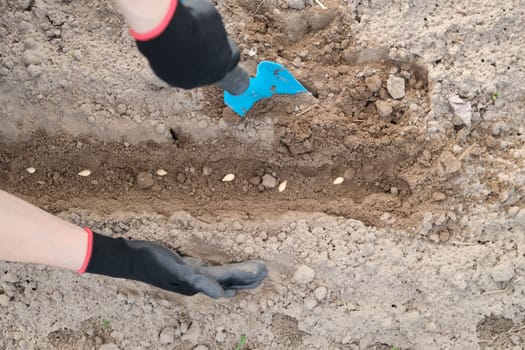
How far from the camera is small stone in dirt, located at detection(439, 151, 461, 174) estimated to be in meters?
1.83

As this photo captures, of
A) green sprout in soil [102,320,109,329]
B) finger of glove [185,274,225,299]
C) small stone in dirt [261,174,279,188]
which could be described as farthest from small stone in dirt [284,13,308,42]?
green sprout in soil [102,320,109,329]

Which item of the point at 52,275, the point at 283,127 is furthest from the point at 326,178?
the point at 52,275

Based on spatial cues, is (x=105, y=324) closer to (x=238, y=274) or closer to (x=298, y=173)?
(x=238, y=274)

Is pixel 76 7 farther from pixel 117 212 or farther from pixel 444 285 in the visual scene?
pixel 444 285

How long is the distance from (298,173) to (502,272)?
724mm

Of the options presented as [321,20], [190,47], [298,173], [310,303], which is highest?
[190,47]

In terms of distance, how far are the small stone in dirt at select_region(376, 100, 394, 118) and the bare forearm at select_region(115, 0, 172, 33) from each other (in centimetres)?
88

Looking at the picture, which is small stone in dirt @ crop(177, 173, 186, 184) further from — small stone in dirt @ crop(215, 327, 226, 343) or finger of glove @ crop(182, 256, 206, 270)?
small stone in dirt @ crop(215, 327, 226, 343)

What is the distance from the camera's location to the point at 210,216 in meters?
1.94

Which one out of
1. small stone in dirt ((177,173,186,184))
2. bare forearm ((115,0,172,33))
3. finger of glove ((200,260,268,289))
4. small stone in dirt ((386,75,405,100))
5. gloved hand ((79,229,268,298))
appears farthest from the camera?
small stone in dirt ((177,173,186,184))

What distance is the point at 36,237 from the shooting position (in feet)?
5.26

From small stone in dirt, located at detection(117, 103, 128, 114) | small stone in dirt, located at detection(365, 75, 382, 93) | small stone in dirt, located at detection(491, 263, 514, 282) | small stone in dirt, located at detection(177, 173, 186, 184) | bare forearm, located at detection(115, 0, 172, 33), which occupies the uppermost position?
bare forearm, located at detection(115, 0, 172, 33)

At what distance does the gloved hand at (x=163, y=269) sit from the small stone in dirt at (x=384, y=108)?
0.64 m

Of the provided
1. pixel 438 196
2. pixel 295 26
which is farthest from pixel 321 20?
pixel 438 196
